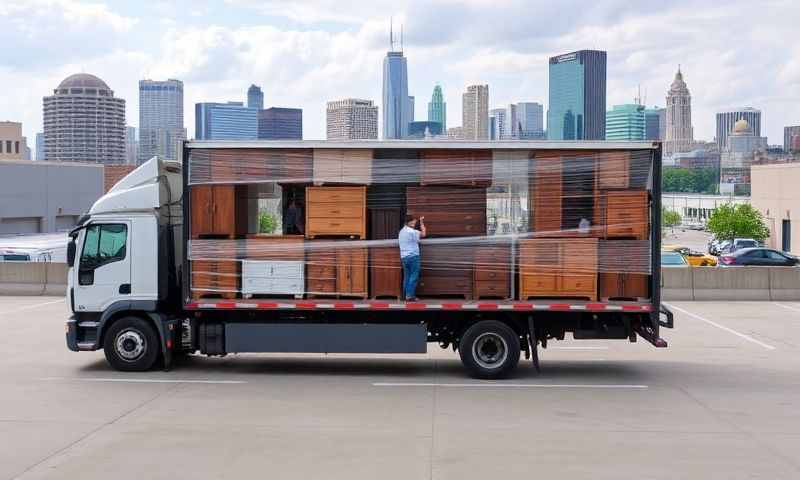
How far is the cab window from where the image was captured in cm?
1571

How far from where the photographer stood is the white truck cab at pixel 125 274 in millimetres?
15555

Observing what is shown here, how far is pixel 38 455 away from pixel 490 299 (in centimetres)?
712

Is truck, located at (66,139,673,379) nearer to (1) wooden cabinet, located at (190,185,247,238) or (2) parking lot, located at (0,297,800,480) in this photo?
(1) wooden cabinet, located at (190,185,247,238)

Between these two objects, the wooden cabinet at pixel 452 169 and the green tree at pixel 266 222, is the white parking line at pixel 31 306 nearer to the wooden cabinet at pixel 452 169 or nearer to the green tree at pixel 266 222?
the green tree at pixel 266 222

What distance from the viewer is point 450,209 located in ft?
50.0

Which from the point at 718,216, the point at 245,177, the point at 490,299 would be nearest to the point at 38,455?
the point at 245,177

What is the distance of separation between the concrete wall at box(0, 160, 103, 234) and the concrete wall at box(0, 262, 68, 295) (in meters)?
31.8

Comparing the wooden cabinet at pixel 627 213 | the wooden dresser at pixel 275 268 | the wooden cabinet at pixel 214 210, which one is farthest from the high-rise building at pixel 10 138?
the wooden cabinet at pixel 627 213

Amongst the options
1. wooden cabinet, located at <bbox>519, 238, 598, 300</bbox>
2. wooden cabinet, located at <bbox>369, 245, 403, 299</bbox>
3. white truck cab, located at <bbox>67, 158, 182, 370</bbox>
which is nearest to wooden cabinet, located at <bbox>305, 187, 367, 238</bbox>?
wooden cabinet, located at <bbox>369, 245, 403, 299</bbox>

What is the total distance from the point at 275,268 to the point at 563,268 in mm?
4412

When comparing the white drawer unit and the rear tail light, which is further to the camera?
the rear tail light

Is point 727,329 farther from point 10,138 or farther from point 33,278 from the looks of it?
point 10,138

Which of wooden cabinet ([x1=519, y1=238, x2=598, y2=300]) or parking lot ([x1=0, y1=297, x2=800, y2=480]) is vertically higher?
wooden cabinet ([x1=519, y1=238, x2=598, y2=300])

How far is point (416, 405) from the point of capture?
43.5ft
